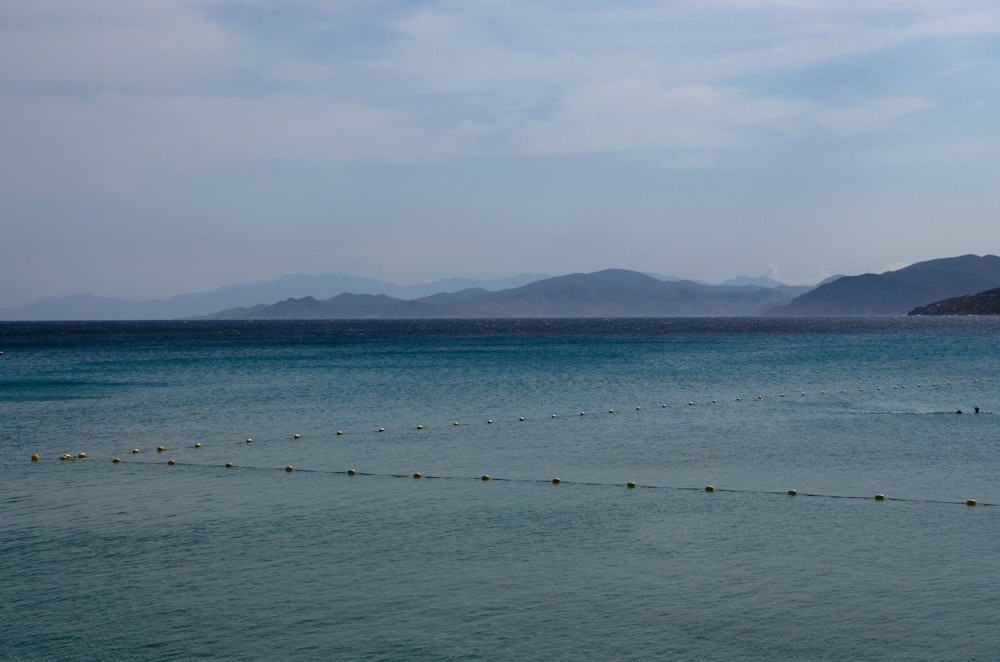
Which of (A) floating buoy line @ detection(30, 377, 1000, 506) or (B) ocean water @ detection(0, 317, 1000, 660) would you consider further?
(A) floating buoy line @ detection(30, 377, 1000, 506)

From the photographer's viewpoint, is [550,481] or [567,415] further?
[567,415]

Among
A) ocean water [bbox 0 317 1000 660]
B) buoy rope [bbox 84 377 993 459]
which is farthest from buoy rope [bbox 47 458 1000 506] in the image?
buoy rope [bbox 84 377 993 459]

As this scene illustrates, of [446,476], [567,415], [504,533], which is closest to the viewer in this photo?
[504,533]

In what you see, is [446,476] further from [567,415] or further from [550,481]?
[567,415]

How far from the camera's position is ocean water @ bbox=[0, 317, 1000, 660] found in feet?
53.7

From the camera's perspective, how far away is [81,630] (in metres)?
16.8

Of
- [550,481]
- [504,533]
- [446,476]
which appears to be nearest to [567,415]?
[446,476]

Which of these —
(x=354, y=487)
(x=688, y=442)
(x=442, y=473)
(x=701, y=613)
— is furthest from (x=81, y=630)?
(x=688, y=442)

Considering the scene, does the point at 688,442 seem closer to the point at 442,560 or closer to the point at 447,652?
the point at 442,560

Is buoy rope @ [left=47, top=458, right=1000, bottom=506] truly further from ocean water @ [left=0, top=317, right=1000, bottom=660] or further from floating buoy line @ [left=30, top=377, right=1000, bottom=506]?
ocean water @ [left=0, top=317, right=1000, bottom=660]

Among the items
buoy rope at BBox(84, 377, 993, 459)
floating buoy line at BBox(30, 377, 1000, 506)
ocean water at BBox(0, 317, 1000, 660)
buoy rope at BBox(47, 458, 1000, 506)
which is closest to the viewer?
ocean water at BBox(0, 317, 1000, 660)

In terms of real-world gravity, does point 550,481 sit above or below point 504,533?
above

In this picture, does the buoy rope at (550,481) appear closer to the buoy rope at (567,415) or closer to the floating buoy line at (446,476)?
the floating buoy line at (446,476)

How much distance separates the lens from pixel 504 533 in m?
22.6
